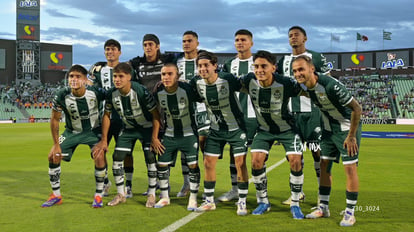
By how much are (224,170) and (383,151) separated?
8400 mm

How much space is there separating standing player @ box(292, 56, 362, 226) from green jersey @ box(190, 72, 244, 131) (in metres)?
1.06

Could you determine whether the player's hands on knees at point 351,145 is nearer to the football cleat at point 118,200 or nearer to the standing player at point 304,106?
the standing player at point 304,106

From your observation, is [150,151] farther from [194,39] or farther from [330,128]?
[330,128]

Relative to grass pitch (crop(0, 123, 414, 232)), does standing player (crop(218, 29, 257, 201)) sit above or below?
above

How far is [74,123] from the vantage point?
6770 millimetres

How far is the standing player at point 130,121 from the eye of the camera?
6.48m

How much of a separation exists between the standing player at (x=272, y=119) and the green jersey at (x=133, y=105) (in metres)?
1.57

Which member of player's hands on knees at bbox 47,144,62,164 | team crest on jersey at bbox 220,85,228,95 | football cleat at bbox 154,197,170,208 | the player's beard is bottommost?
football cleat at bbox 154,197,170,208

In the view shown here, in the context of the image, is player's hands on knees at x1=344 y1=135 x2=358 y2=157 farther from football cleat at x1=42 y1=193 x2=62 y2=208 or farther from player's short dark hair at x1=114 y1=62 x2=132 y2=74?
football cleat at x1=42 y1=193 x2=62 y2=208

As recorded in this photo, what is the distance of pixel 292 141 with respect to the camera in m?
5.88

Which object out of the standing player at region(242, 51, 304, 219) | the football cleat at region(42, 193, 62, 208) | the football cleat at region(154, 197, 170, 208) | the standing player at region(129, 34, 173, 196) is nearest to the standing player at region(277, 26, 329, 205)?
the standing player at region(242, 51, 304, 219)

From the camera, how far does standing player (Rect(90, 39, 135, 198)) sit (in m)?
7.25

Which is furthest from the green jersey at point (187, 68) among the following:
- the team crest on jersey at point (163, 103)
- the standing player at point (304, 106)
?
the standing player at point (304, 106)

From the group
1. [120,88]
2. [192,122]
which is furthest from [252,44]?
[120,88]
